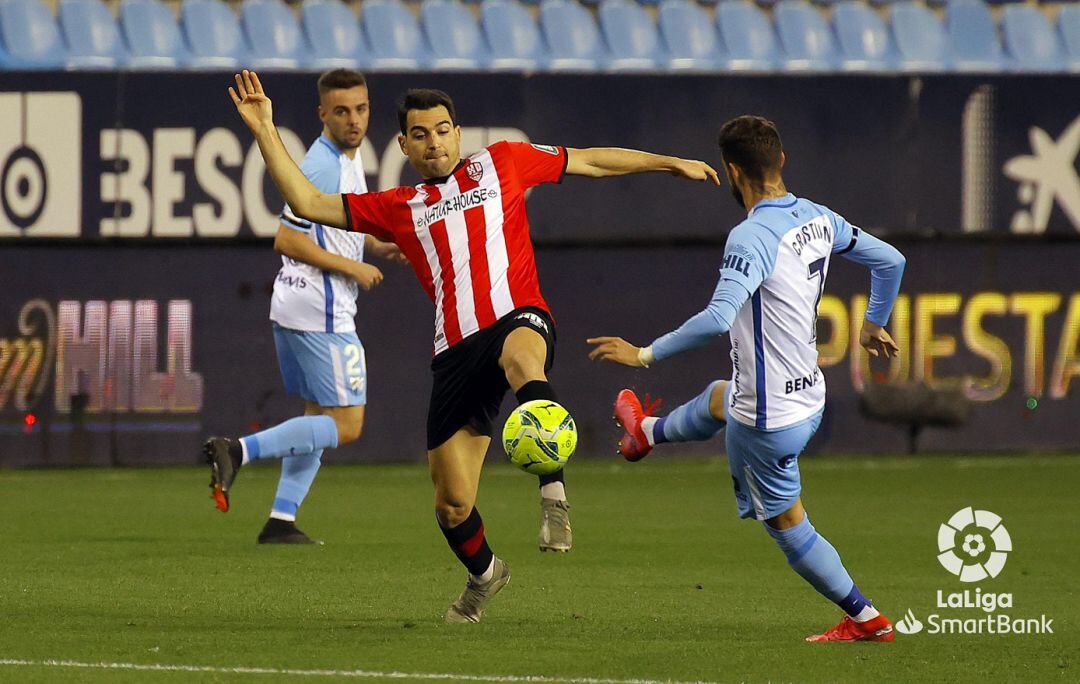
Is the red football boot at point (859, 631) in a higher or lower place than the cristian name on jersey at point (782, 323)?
lower

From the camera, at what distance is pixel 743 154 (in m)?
6.09

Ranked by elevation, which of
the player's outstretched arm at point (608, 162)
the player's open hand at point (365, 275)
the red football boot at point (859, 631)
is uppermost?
the player's outstretched arm at point (608, 162)

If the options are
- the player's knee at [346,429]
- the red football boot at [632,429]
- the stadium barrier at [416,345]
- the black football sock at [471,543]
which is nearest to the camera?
the black football sock at [471,543]

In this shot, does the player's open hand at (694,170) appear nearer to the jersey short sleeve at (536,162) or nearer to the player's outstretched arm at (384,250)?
the jersey short sleeve at (536,162)

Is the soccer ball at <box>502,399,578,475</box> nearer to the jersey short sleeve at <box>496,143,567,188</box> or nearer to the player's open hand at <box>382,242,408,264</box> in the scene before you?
the jersey short sleeve at <box>496,143,567,188</box>

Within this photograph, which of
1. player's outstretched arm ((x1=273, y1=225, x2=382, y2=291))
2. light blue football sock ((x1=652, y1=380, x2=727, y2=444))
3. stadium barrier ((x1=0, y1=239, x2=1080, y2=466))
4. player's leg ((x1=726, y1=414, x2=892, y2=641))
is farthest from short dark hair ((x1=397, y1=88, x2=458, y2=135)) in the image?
stadium barrier ((x1=0, y1=239, x2=1080, y2=466))

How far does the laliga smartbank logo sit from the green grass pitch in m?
0.07

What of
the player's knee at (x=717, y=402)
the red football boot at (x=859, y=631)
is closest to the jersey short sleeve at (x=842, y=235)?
the player's knee at (x=717, y=402)

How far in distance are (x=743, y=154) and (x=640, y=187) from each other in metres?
8.03

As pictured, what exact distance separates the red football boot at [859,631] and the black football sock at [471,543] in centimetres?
118

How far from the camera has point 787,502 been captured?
19.8 feet

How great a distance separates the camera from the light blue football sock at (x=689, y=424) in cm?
668

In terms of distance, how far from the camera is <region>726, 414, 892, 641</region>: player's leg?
19.8 ft

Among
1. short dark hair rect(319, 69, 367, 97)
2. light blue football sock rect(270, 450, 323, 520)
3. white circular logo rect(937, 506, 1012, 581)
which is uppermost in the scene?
short dark hair rect(319, 69, 367, 97)
